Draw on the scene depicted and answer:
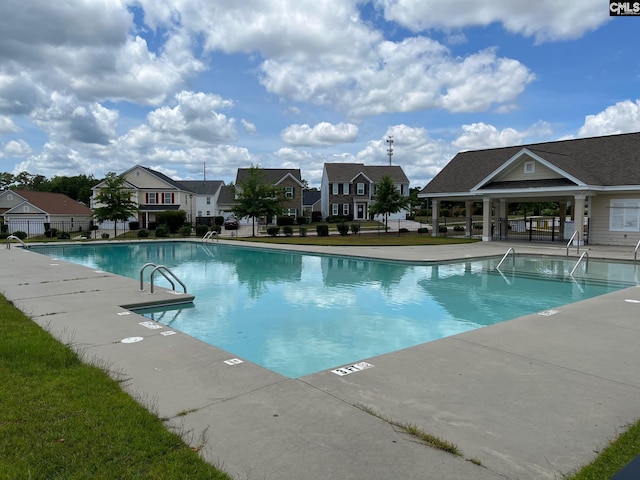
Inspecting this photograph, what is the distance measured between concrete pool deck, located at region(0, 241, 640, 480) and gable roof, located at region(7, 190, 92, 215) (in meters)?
48.4

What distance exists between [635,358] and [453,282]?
8708 millimetres

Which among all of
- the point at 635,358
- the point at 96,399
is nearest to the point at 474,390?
the point at 635,358

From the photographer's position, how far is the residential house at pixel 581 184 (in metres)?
23.7

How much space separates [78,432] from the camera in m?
3.54

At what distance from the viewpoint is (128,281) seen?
12312 millimetres

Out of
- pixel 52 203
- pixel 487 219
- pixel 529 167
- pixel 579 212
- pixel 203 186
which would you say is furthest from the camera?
pixel 203 186

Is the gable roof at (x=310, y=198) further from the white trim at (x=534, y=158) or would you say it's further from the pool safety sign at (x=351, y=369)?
the pool safety sign at (x=351, y=369)

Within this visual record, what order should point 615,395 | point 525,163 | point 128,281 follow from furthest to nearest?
point 525,163, point 128,281, point 615,395

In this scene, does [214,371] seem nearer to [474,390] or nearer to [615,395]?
[474,390]

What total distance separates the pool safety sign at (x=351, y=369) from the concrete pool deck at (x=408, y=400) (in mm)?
126

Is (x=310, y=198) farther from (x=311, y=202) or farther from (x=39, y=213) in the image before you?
(x=39, y=213)

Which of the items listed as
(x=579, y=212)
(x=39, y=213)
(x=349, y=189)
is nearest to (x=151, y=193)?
(x=39, y=213)

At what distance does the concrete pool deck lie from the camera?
10.7ft

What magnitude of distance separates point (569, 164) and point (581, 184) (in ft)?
8.82
